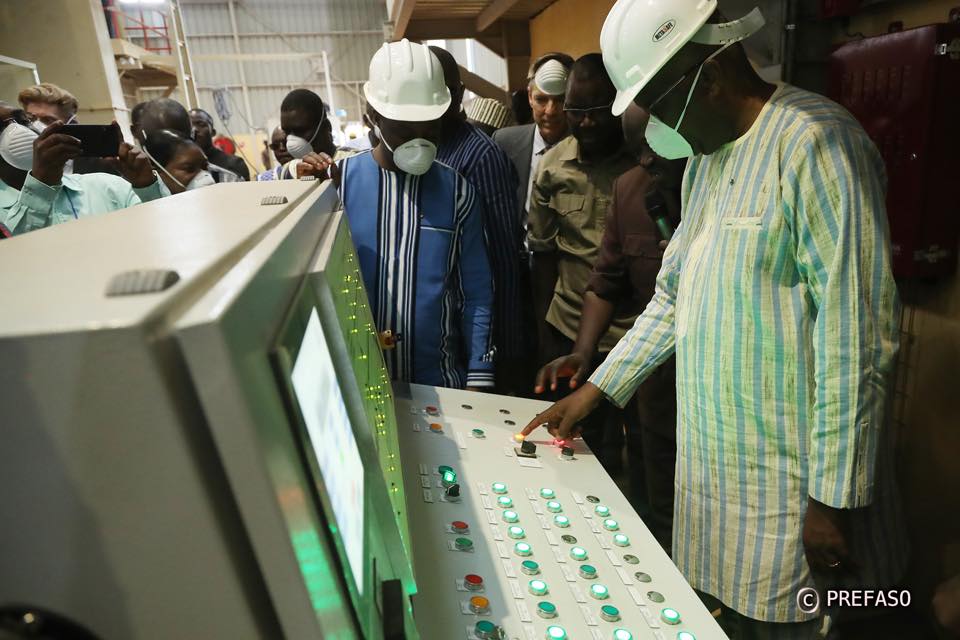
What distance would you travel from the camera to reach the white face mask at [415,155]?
5.38ft

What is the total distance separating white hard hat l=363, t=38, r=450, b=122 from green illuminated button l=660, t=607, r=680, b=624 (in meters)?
1.35

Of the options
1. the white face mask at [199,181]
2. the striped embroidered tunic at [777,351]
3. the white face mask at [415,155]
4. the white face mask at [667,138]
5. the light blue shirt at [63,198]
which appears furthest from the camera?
the white face mask at [199,181]

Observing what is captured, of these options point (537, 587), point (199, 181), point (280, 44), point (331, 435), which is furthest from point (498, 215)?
point (280, 44)

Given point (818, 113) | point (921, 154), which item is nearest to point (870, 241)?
point (818, 113)

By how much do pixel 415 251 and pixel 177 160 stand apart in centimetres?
192

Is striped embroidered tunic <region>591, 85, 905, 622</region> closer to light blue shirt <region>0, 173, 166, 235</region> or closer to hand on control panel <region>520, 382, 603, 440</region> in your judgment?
hand on control panel <region>520, 382, 603, 440</region>

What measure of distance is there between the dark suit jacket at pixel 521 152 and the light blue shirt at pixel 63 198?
5.47 feet

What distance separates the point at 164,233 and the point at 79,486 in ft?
1.10

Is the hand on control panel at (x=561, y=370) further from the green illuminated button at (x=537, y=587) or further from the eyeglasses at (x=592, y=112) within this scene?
the eyeglasses at (x=592, y=112)

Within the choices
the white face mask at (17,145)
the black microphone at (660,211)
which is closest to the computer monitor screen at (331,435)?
the black microphone at (660,211)

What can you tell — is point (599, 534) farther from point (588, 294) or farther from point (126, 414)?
point (588, 294)

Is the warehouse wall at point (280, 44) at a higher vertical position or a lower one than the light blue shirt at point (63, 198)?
higher

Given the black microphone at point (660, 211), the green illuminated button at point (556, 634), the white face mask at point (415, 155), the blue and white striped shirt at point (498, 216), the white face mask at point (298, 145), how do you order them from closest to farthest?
the green illuminated button at point (556, 634)
the white face mask at point (415, 155)
the black microphone at point (660, 211)
the blue and white striped shirt at point (498, 216)
the white face mask at point (298, 145)

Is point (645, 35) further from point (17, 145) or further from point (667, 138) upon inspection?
point (17, 145)
